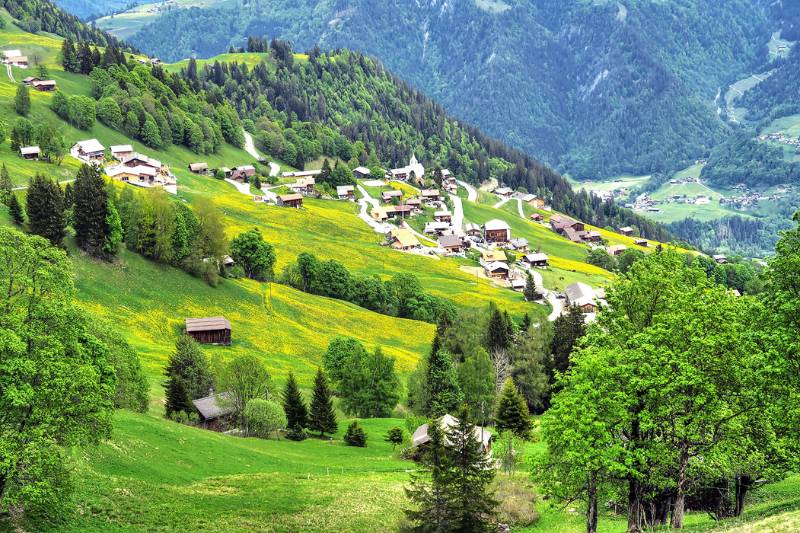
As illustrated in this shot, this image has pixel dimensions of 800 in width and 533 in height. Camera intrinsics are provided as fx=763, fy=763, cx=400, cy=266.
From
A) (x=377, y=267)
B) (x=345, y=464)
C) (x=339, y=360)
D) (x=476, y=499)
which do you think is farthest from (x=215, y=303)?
(x=476, y=499)

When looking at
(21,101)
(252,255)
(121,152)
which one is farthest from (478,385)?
(21,101)

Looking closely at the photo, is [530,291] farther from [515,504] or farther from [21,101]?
[21,101]

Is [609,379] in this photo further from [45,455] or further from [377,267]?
[377,267]

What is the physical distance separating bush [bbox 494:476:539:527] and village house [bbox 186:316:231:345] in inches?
2020

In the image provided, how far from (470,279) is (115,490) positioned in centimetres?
13756

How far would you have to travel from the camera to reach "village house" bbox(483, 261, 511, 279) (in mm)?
186375

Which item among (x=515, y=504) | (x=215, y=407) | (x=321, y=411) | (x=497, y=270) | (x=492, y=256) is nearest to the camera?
(x=515, y=504)

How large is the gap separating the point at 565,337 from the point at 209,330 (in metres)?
46.8

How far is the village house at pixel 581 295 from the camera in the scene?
532 ft

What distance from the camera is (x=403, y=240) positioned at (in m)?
192

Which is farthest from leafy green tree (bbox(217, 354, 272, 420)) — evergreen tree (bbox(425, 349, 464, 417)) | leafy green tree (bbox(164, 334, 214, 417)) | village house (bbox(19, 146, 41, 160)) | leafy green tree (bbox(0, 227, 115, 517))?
village house (bbox(19, 146, 41, 160))

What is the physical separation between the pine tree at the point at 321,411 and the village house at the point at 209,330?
85.9 ft

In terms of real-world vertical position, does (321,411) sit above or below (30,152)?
below

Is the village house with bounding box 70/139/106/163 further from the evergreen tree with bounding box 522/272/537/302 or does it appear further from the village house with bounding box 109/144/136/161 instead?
the evergreen tree with bounding box 522/272/537/302
